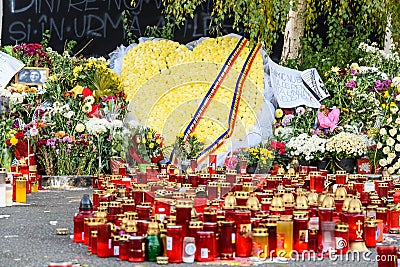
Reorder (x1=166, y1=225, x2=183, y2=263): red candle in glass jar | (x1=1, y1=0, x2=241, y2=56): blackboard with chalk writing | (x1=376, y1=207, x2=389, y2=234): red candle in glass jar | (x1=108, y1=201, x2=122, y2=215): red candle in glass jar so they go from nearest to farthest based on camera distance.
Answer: (x1=166, y1=225, x2=183, y2=263): red candle in glass jar < (x1=108, y1=201, x2=122, y2=215): red candle in glass jar < (x1=376, y1=207, x2=389, y2=234): red candle in glass jar < (x1=1, y1=0, x2=241, y2=56): blackboard with chalk writing

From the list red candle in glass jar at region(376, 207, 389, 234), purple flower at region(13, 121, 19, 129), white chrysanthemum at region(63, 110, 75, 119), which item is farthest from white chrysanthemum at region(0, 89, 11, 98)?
red candle in glass jar at region(376, 207, 389, 234)

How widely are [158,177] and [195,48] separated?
3.13 meters

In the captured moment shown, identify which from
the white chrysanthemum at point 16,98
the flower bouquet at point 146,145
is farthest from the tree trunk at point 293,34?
the white chrysanthemum at point 16,98

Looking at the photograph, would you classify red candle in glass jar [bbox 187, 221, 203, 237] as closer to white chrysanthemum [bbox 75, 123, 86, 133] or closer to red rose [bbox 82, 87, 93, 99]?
white chrysanthemum [bbox 75, 123, 86, 133]

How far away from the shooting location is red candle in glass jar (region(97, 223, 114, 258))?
4.32 metres

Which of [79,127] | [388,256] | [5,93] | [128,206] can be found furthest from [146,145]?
[388,256]

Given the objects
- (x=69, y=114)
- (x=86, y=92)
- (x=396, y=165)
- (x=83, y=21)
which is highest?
(x=83, y=21)

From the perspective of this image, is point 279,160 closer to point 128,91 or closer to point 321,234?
point 128,91

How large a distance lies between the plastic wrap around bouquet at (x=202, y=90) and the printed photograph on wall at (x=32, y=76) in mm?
743

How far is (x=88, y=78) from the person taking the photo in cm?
840

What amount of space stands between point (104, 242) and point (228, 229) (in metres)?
0.61

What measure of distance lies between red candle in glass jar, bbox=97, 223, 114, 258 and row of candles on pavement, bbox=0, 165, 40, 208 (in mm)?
1838

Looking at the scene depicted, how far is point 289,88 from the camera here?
28.1 feet

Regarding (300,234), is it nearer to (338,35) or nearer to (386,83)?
(386,83)
